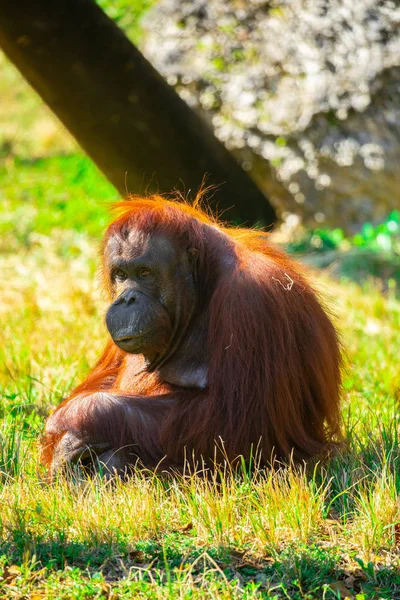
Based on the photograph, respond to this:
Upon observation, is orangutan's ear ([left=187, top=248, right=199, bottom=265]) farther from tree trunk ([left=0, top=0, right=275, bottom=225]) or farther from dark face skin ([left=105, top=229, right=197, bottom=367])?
tree trunk ([left=0, top=0, right=275, bottom=225])

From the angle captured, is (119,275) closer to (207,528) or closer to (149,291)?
(149,291)

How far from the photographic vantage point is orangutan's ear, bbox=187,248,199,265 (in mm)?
3688

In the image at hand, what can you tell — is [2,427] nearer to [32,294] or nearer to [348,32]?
[32,294]

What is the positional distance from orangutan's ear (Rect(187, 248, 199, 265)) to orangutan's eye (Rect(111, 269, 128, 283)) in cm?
27

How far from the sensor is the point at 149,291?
12.0 ft

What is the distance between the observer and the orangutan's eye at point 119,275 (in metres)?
3.72

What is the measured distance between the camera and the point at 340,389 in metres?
4.07

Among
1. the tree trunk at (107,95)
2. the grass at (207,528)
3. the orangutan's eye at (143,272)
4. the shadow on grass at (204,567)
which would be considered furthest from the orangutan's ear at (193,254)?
the tree trunk at (107,95)

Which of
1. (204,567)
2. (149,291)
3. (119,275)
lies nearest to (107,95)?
(119,275)

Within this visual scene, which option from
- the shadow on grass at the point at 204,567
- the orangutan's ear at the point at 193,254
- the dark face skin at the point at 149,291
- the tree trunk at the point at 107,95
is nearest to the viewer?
the shadow on grass at the point at 204,567

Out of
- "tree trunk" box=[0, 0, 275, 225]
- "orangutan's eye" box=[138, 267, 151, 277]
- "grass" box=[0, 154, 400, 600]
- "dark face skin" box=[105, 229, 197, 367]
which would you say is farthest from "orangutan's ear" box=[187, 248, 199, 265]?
"tree trunk" box=[0, 0, 275, 225]

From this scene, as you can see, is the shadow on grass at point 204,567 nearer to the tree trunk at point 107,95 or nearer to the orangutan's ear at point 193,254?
the orangutan's ear at point 193,254

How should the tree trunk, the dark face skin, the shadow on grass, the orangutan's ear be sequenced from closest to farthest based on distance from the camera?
the shadow on grass, the dark face skin, the orangutan's ear, the tree trunk

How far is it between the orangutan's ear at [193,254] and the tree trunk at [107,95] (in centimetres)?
207
